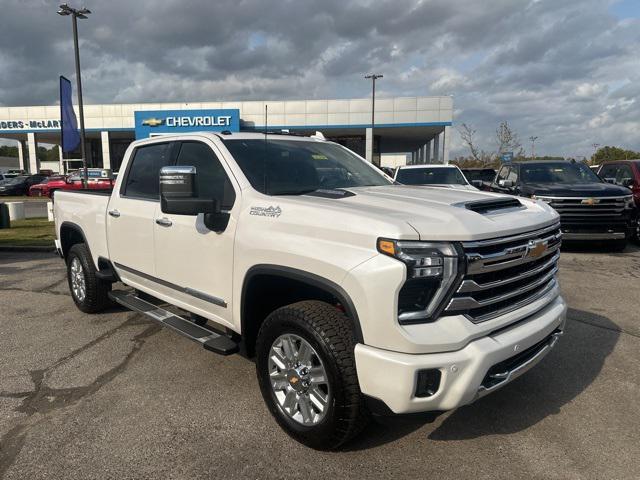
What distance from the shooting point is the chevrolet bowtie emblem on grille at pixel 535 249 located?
2840 mm

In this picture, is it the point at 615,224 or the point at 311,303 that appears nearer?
the point at 311,303

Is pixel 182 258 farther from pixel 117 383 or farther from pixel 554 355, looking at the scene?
pixel 554 355

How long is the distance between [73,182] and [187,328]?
976 inches

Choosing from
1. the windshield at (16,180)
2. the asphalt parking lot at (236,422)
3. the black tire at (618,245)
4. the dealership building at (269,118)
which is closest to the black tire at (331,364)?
the asphalt parking lot at (236,422)

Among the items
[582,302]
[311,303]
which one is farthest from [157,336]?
[582,302]

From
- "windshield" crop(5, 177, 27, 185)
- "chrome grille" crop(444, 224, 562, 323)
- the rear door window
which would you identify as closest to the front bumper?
"chrome grille" crop(444, 224, 562, 323)

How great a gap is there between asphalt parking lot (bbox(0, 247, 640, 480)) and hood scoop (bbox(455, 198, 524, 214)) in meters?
1.30

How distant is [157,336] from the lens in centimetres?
491

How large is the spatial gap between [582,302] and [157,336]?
496 centimetres

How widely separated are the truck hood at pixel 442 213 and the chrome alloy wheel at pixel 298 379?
855 millimetres

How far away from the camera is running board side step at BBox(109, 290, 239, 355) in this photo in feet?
11.1

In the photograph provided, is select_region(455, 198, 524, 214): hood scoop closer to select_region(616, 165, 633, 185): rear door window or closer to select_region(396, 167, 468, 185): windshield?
select_region(396, 167, 468, 185): windshield

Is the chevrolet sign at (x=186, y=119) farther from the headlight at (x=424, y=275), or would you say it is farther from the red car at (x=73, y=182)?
the headlight at (x=424, y=275)

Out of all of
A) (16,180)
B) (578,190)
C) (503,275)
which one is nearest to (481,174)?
(578,190)
